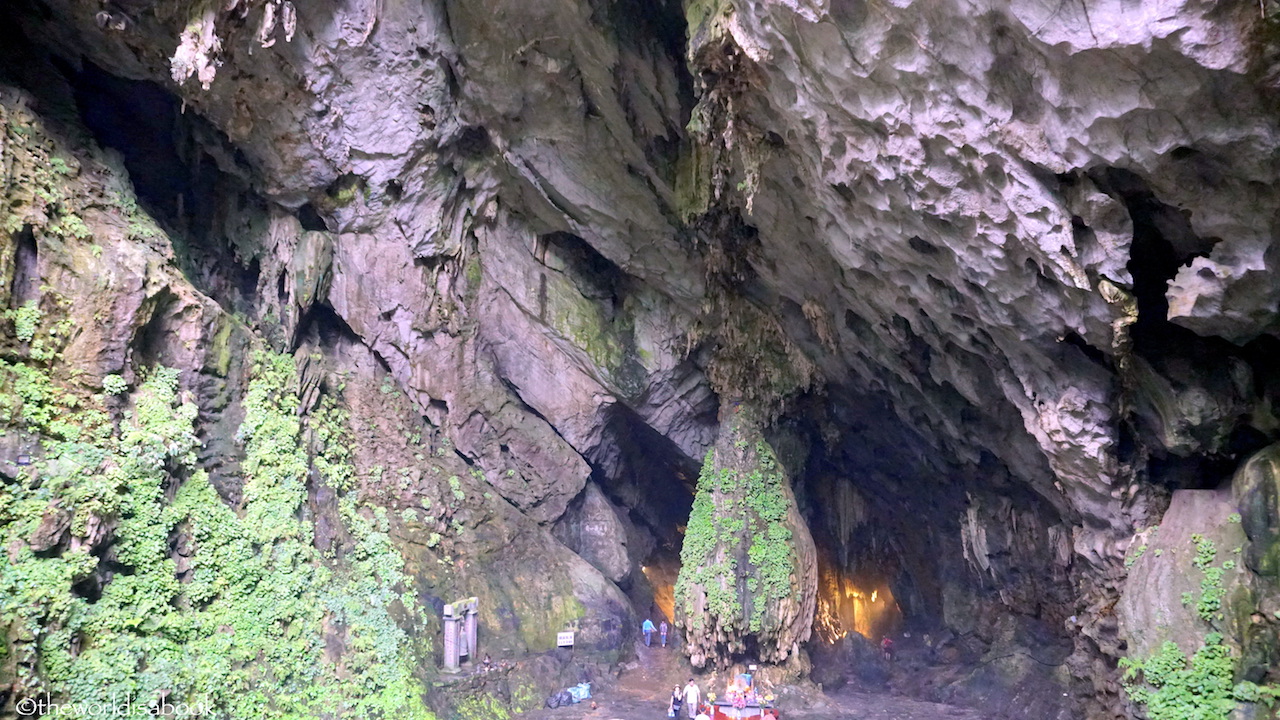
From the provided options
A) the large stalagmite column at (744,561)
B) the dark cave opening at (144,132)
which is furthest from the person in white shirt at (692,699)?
the dark cave opening at (144,132)

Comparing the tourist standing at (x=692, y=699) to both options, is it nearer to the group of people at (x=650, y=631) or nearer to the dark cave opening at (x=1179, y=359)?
the group of people at (x=650, y=631)

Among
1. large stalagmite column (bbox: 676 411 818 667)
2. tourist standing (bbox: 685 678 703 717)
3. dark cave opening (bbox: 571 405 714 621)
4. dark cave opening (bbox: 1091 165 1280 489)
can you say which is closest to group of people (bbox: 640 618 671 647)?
dark cave opening (bbox: 571 405 714 621)

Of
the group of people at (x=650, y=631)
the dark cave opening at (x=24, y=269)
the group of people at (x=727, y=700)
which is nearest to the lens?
the dark cave opening at (x=24, y=269)

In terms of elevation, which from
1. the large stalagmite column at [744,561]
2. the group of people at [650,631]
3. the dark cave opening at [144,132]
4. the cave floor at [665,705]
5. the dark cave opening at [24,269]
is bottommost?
the cave floor at [665,705]

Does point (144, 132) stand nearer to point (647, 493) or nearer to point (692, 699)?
point (692, 699)

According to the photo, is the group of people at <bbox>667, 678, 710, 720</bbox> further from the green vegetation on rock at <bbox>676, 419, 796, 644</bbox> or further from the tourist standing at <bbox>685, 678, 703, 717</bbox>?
the green vegetation on rock at <bbox>676, 419, 796, 644</bbox>

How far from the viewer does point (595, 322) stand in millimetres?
16938

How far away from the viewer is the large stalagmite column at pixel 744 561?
575 inches

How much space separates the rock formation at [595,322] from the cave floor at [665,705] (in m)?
0.75

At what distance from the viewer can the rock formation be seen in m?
7.80

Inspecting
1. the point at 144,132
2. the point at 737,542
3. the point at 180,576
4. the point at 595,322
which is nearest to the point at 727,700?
the point at 737,542

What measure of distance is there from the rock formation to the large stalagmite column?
0.36ft

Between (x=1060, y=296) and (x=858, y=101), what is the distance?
10.9ft

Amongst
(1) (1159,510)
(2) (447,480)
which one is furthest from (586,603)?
(1) (1159,510)
